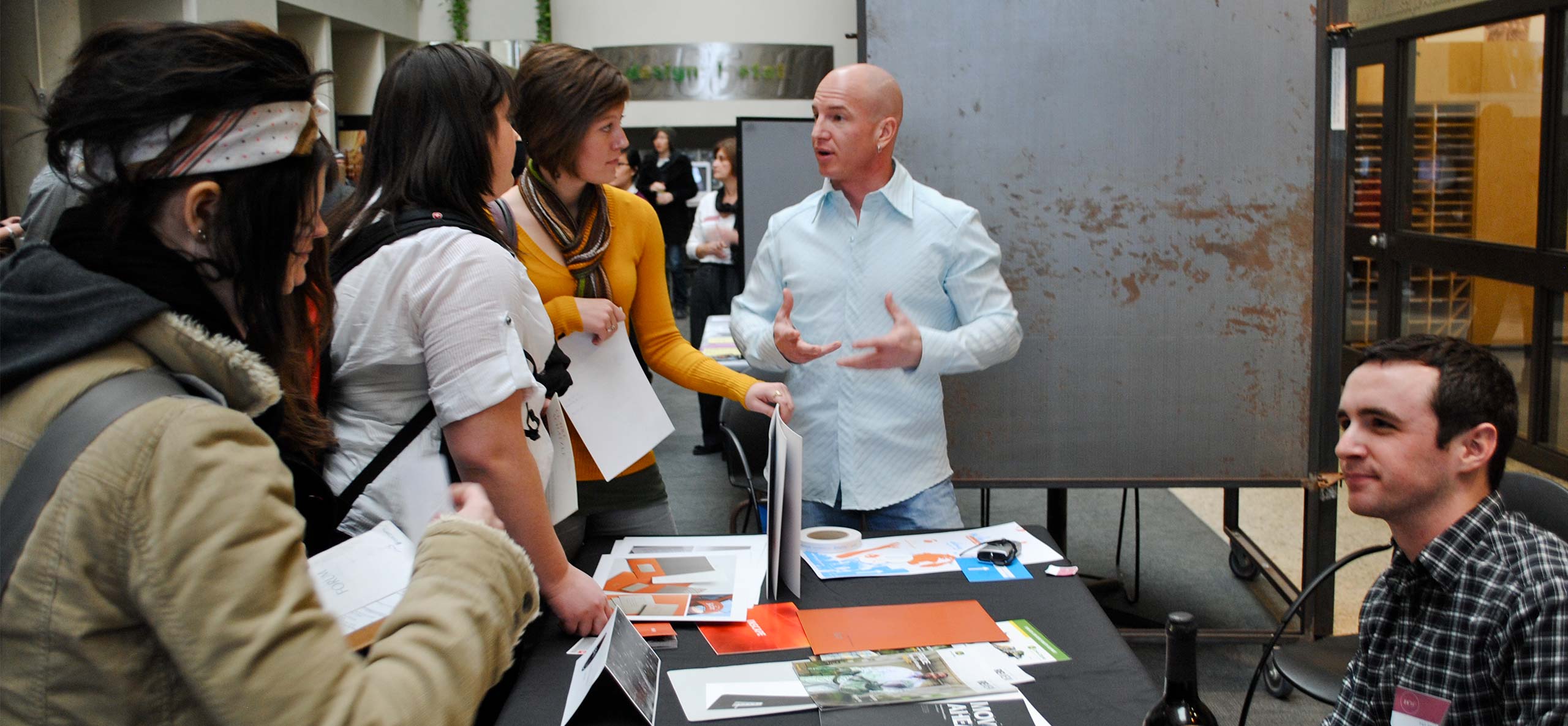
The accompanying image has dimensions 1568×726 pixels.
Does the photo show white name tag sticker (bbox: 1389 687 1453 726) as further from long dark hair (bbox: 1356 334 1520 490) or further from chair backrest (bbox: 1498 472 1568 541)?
chair backrest (bbox: 1498 472 1568 541)

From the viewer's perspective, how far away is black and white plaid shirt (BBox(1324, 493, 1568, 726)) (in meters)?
1.29

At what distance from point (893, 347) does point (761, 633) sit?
0.82 meters

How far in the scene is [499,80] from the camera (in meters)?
1.59

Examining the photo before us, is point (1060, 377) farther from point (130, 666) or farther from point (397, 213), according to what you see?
point (130, 666)

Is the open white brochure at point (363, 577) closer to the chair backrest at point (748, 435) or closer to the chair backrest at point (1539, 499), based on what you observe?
the chair backrest at point (1539, 499)

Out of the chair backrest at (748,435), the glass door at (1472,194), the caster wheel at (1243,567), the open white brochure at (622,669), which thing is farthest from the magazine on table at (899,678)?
the glass door at (1472,194)

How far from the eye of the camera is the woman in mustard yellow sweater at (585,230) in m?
2.01

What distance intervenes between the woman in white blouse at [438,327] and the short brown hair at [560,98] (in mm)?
424

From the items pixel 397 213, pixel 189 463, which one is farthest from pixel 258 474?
pixel 397 213

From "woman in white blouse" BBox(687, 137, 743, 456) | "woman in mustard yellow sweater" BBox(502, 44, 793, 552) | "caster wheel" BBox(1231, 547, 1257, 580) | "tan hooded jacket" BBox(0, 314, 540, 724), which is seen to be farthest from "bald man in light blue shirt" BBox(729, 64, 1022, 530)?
"woman in white blouse" BBox(687, 137, 743, 456)

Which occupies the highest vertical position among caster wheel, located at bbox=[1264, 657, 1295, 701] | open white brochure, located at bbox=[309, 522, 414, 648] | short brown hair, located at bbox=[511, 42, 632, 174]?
short brown hair, located at bbox=[511, 42, 632, 174]

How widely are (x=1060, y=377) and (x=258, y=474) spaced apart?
99.6 inches

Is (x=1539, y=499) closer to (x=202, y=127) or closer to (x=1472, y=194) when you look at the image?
(x=202, y=127)

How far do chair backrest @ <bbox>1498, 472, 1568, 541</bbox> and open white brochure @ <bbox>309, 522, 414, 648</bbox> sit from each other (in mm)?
1756
